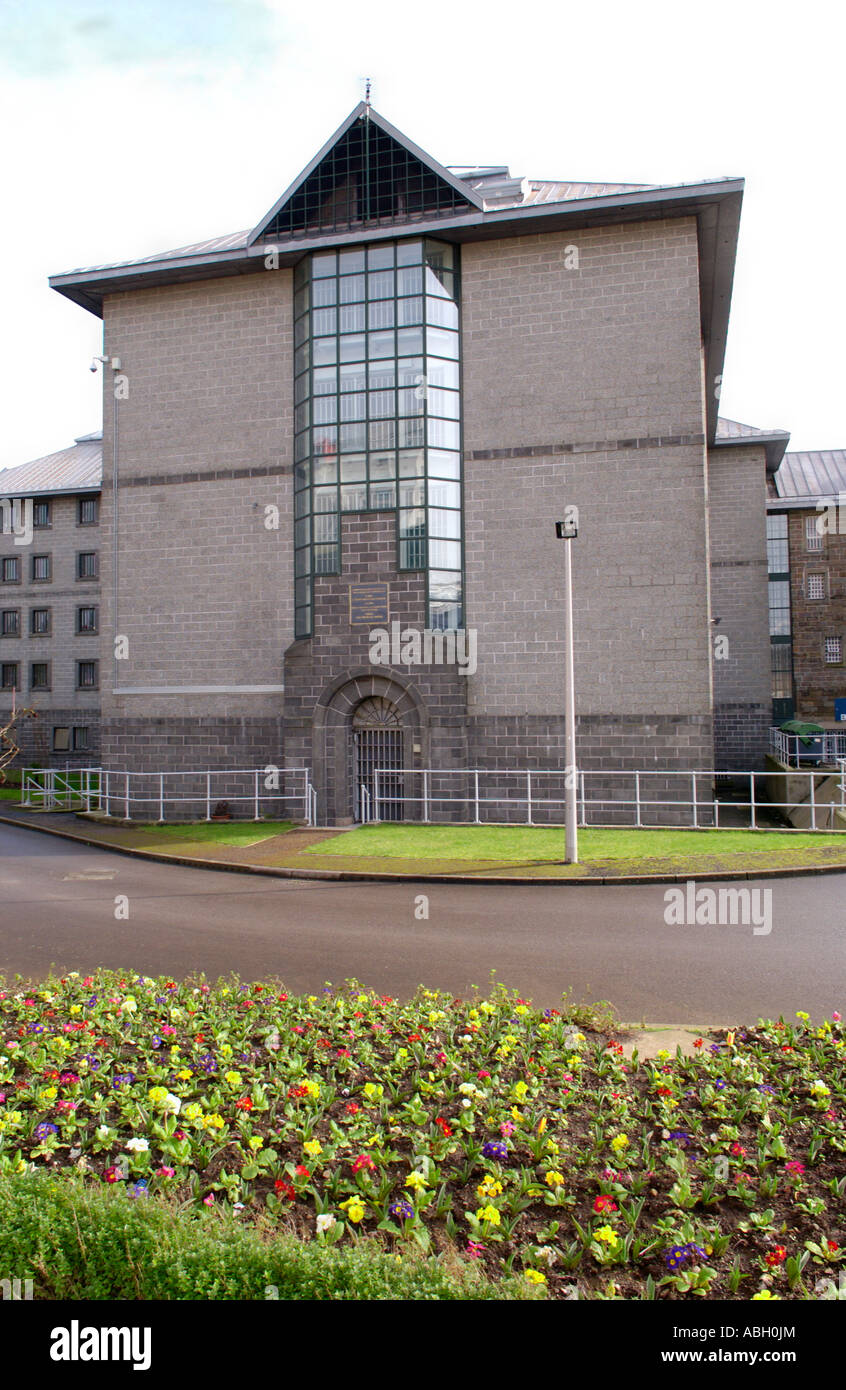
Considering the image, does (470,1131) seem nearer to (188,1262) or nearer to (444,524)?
(188,1262)

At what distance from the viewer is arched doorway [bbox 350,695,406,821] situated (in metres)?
21.4

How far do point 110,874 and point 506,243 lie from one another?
54.8 feet

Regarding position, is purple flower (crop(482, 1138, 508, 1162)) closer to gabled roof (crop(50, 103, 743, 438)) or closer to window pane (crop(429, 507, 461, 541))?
window pane (crop(429, 507, 461, 541))

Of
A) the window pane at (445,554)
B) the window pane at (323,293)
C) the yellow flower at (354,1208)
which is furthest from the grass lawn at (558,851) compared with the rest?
the window pane at (323,293)

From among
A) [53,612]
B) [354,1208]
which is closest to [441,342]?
[354,1208]

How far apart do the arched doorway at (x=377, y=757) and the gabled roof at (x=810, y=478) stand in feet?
91.4

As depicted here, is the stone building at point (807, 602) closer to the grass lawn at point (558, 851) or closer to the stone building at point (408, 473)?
the stone building at point (408, 473)

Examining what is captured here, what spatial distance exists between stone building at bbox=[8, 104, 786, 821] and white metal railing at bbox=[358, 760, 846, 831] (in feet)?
1.08

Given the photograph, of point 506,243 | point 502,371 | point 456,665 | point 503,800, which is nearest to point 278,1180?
point 503,800

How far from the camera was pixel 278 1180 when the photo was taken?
4379mm

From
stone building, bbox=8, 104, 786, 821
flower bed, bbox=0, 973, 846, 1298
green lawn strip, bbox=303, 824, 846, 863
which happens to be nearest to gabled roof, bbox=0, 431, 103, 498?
stone building, bbox=8, 104, 786, 821

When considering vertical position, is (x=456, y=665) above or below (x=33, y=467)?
below

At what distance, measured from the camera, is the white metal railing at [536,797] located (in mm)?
19828
